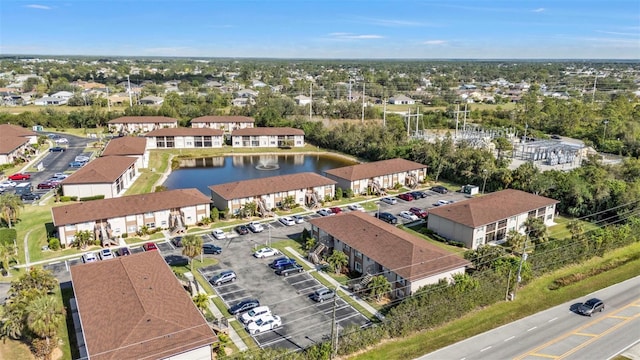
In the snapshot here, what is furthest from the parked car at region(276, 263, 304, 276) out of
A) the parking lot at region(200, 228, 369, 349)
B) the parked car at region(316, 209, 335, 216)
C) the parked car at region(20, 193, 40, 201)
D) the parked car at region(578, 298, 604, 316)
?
the parked car at region(20, 193, 40, 201)

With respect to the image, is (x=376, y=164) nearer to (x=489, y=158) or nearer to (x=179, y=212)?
(x=489, y=158)

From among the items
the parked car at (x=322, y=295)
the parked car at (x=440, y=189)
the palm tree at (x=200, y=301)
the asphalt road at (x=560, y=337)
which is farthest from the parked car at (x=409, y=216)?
the palm tree at (x=200, y=301)

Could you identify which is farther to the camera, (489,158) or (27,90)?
(27,90)

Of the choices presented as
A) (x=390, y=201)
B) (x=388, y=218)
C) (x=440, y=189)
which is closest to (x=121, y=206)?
(x=388, y=218)

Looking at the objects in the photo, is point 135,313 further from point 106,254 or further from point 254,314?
point 106,254

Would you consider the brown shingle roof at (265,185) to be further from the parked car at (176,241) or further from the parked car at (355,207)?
the parked car at (176,241)

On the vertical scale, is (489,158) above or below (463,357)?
above

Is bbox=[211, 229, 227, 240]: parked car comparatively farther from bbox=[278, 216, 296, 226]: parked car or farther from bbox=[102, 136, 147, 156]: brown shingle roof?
bbox=[102, 136, 147, 156]: brown shingle roof

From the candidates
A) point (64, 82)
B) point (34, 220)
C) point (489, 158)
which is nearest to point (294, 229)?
point (34, 220)
